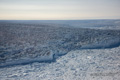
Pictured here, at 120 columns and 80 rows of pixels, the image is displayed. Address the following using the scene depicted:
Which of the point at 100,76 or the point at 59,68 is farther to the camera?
the point at 59,68

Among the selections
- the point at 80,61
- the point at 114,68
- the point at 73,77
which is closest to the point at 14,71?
the point at 73,77

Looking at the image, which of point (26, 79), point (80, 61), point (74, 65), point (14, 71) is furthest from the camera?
point (80, 61)

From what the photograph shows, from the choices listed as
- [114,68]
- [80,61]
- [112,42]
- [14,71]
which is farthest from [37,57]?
[112,42]

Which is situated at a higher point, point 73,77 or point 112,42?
point 112,42

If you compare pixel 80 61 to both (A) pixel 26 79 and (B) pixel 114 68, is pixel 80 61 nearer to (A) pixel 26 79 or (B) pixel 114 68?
(B) pixel 114 68

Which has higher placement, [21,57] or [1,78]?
[21,57]

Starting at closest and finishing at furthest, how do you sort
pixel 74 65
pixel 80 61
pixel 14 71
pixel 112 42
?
pixel 14 71 → pixel 74 65 → pixel 80 61 → pixel 112 42

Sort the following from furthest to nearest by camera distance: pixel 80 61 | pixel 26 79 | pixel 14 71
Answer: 1. pixel 80 61
2. pixel 14 71
3. pixel 26 79

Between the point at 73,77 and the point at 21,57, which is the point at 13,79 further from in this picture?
the point at 73,77

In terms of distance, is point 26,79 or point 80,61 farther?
point 80,61
